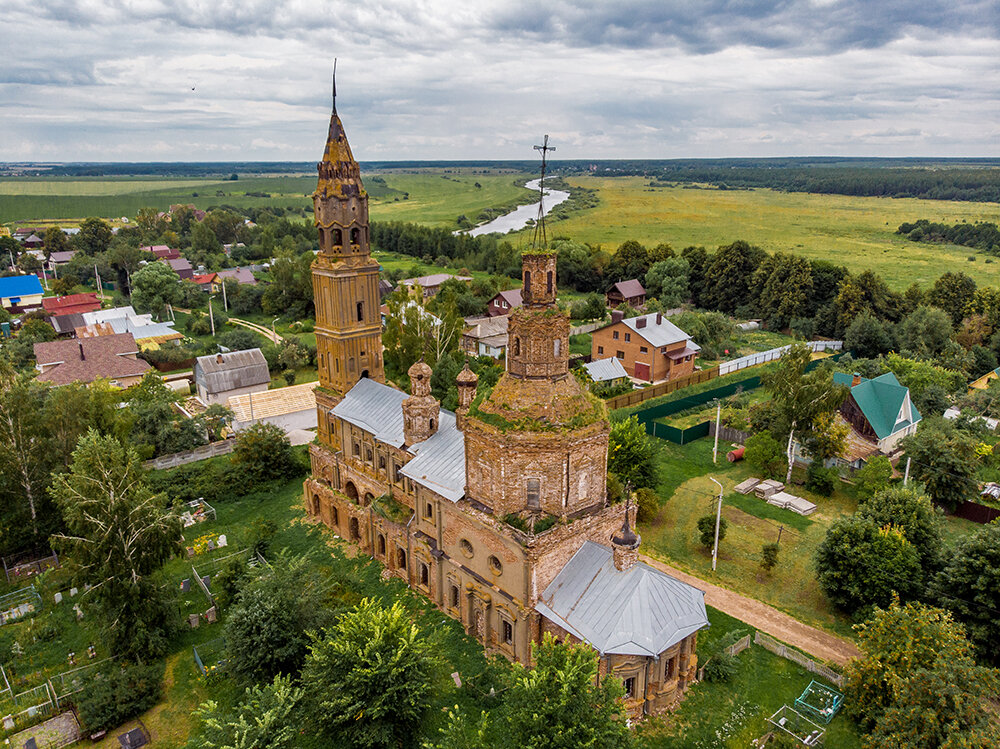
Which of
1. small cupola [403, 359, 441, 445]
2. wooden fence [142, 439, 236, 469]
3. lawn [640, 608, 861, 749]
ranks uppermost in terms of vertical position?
small cupola [403, 359, 441, 445]

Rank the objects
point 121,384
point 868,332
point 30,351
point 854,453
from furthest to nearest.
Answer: point 868,332, point 30,351, point 121,384, point 854,453

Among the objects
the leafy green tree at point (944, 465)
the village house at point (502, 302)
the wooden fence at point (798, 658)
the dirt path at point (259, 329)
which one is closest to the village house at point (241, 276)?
the dirt path at point (259, 329)

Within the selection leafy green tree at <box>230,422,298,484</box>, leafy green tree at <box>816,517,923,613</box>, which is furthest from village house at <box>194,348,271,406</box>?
leafy green tree at <box>816,517,923,613</box>

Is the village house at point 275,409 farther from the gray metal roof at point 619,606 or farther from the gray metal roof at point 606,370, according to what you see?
the gray metal roof at point 619,606

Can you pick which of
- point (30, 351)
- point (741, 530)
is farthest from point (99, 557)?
point (30, 351)

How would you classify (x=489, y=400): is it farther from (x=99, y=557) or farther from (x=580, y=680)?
(x=99, y=557)

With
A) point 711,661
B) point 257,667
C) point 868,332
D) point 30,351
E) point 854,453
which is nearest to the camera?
point 257,667

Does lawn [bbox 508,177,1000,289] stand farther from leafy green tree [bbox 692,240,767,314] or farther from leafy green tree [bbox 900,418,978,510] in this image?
leafy green tree [bbox 900,418,978,510]
